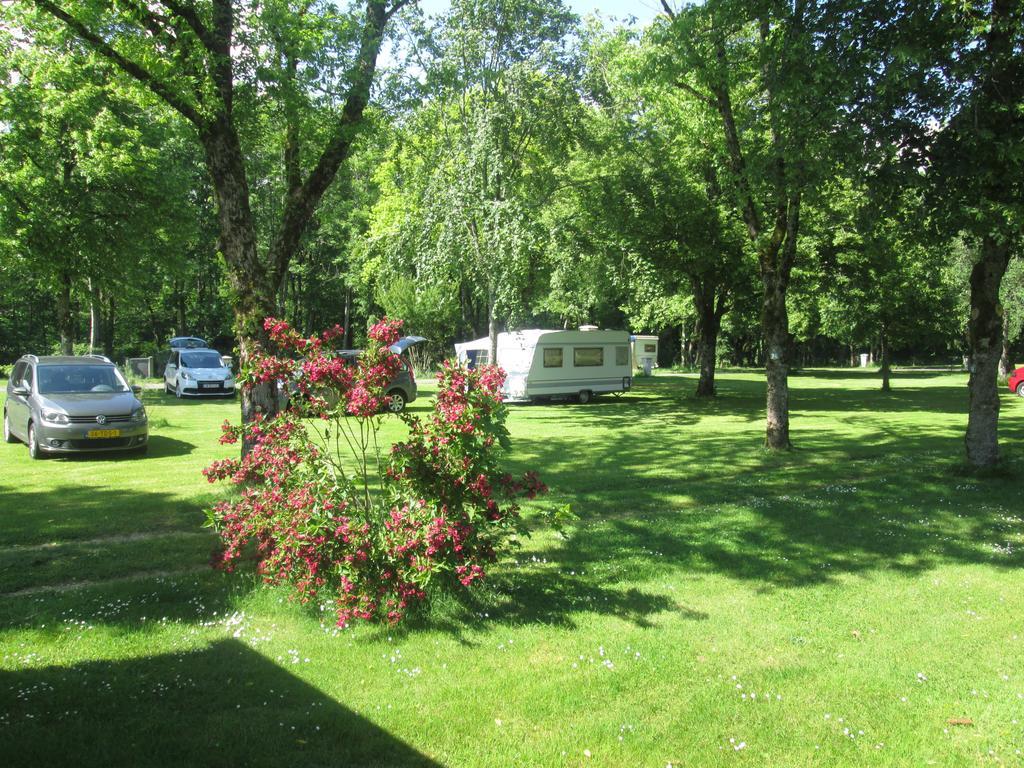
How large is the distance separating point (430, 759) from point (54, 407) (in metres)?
11.1

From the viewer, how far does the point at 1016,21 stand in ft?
25.1

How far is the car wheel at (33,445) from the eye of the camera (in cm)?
1127

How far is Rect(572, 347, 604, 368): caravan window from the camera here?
25.6 metres

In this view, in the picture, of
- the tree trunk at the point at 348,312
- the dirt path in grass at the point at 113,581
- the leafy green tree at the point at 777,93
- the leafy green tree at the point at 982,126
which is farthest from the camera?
the tree trunk at the point at 348,312

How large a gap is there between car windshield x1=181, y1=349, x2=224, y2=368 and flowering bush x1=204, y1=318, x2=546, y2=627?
21443 mm

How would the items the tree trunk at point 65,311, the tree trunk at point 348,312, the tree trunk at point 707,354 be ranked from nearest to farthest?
the tree trunk at point 65,311, the tree trunk at point 707,354, the tree trunk at point 348,312

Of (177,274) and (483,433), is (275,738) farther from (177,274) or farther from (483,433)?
(177,274)

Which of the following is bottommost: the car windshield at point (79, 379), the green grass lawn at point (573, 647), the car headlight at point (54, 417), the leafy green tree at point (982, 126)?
the green grass lawn at point (573, 647)

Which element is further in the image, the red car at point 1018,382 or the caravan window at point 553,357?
the red car at point 1018,382

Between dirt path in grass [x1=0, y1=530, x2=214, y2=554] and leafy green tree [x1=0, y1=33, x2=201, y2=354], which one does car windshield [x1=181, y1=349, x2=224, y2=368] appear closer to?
leafy green tree [x1=0, y1=33, x2=201, y2=354]

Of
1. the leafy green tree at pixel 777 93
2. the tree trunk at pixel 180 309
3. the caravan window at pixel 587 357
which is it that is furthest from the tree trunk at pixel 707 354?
the tree trunk at pixel 180 309

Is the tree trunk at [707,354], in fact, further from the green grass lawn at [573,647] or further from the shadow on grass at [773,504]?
the green grass lawn at [573,647]

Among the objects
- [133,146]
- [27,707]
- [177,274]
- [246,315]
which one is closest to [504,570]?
[27,707]

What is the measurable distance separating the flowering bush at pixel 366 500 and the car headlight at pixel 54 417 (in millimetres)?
7974
